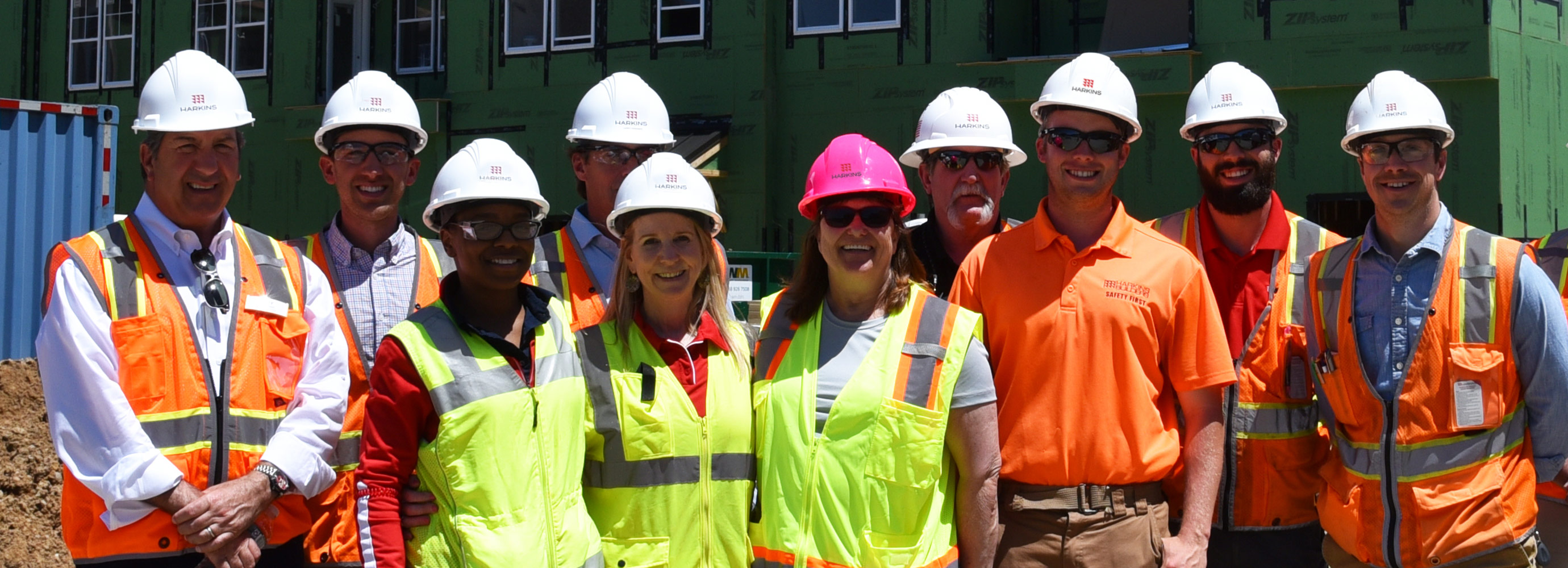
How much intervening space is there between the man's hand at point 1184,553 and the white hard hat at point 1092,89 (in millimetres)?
1345

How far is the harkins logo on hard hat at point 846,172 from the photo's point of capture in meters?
3.54

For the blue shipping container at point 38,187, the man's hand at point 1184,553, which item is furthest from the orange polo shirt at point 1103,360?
the blue shipping container at point 38,187

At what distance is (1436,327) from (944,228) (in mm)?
1836

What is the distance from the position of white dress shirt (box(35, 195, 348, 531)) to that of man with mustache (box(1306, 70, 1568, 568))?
3309 mm

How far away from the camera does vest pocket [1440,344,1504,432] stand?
3.90 metres

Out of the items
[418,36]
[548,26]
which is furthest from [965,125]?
[418,36]

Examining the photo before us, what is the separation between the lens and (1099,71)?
13.1 feet

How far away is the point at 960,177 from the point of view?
4.98m

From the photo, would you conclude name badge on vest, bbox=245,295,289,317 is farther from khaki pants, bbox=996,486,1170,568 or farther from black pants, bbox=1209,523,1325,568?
black pants, bbox=1209,523,1325,568

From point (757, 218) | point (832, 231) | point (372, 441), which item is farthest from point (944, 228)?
point (757, 218)

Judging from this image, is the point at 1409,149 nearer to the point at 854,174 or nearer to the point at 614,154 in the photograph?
the point at 854,174

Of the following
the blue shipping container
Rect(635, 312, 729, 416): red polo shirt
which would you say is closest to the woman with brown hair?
Rect(635, 312, 729, 416): red polo shirt

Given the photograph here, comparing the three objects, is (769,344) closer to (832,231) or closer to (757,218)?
(832,231)

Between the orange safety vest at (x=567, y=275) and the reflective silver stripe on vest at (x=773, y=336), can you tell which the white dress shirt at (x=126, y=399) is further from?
the reflective silver stripe on vest at (x=773, y=336)
